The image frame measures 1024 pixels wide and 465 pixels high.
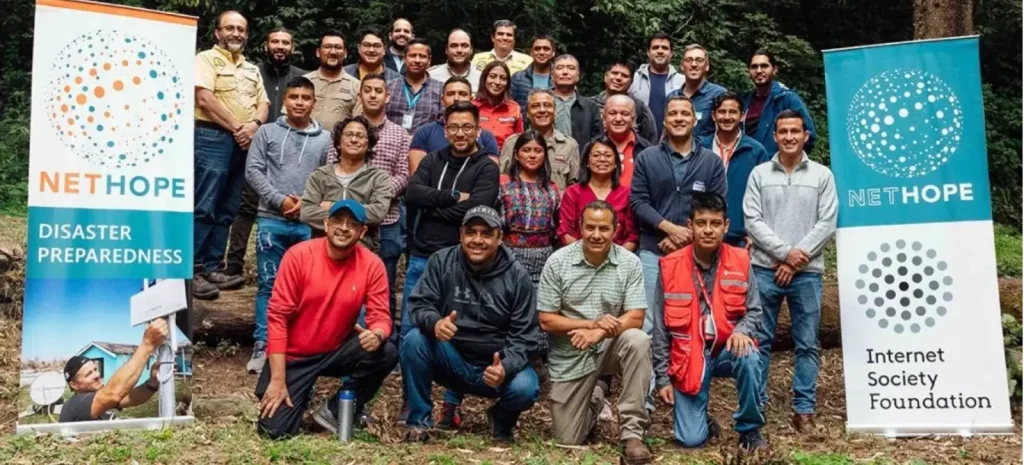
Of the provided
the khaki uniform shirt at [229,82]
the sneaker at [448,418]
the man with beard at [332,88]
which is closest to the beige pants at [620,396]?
the sneaker at [448,418]

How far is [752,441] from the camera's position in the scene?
17.4 ft

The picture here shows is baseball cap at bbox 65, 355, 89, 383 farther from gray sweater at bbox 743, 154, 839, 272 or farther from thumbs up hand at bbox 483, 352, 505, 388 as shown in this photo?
gray sweater at bbox 743, 154, 839, 272

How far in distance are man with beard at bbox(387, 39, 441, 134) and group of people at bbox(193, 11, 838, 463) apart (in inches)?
0.6

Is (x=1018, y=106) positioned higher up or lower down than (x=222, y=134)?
higher up

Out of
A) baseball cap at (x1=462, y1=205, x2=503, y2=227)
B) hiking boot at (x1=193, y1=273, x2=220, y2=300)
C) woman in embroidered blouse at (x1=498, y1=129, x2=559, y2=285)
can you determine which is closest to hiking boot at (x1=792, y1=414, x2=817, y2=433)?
woman in embroidered blouse at (x1=498, y1=129, x2=559, y2=285)

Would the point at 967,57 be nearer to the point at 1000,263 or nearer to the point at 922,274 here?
the point at 922,274

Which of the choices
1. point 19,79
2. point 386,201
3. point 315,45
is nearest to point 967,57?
point 386,201

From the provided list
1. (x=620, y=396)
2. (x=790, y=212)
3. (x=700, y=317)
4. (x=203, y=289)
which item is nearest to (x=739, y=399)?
(x=700, y=317)

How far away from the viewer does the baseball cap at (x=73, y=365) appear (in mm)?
5324

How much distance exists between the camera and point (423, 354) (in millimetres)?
5348

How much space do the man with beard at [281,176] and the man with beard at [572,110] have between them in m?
1.76

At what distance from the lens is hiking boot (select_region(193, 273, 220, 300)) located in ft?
23.5

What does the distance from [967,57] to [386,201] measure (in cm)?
381

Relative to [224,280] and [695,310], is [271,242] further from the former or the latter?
[695,310]
